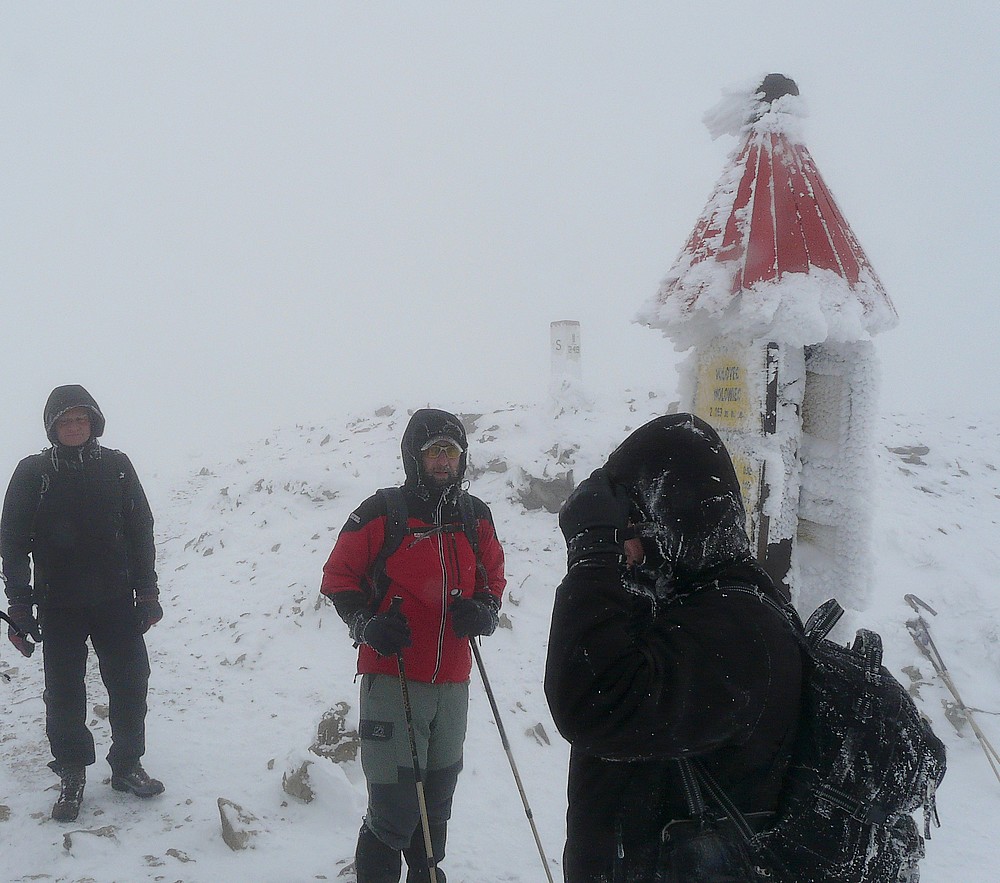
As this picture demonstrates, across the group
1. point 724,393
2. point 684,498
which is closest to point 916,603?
point 724,393

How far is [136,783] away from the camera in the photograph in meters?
3.65

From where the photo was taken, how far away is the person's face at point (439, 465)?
3.08 metres

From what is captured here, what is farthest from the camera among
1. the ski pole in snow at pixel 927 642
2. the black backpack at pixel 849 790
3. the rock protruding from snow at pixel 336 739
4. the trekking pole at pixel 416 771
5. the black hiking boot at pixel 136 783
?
the ski pole in snow at pixel 927 642

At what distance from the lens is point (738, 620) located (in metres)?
1.37

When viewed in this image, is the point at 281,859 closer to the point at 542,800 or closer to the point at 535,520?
the point at 542,800

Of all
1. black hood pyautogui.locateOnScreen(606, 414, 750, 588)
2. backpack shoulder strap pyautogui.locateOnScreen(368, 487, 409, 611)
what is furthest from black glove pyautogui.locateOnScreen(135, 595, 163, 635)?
black hood pyautogui.locateOnScreen(606, 414, 750, 588)

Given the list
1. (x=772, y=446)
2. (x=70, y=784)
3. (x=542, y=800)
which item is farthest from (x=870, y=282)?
(x=70, y=784)

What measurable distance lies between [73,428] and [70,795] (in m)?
2.09

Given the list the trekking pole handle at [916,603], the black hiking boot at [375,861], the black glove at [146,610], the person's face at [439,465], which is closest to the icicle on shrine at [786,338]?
the person's face at [439,465]

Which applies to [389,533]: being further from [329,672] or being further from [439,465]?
[329,672]

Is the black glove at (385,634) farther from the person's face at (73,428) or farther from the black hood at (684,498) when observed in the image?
the person's face at (73,428)

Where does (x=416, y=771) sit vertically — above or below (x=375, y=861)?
above

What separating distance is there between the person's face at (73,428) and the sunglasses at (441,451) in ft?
6.89

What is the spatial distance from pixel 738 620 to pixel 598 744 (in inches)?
17.0
